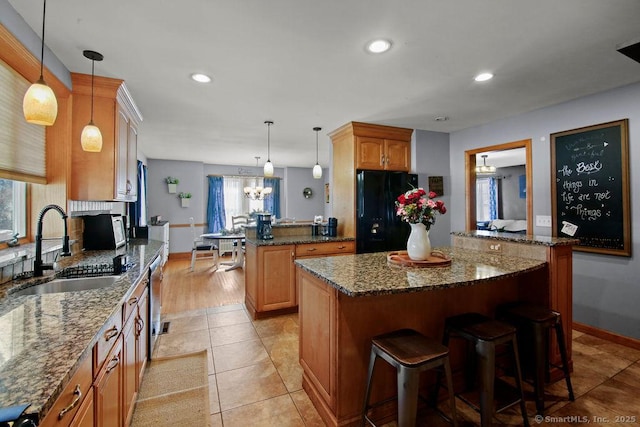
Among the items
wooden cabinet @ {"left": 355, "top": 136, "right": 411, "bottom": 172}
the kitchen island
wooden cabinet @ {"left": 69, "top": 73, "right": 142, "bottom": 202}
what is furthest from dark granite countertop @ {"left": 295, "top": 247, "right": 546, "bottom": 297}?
wooden cabinet @ {"left": 69, "top": 73, "right": 142, "bottom": 202}

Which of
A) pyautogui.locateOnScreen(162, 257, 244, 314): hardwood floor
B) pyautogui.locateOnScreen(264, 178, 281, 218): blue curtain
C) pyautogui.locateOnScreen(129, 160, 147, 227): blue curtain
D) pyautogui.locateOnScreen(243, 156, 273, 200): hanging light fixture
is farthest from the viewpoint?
pyautogui.locateOnScreen(264, 178, 281, 218): blue curtain

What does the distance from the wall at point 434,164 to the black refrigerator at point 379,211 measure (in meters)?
0.27

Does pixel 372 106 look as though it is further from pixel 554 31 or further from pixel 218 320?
pixel 218 320

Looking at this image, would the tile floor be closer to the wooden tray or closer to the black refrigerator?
the wooden tray

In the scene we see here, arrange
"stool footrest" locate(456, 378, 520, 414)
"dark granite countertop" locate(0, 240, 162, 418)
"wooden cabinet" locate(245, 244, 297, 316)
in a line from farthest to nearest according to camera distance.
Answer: "wooden cabinet" locate(245, 244, 297, 316) < "stool footrest" locate(456, 378, 520, 414) < "dark granite countertop" locate(0, 240, 162, 418)

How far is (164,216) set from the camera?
6699 millimetres

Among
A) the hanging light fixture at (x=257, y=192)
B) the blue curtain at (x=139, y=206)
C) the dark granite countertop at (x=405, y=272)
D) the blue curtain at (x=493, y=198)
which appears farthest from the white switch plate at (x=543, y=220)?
the blue curtain at (x=139, y=206)

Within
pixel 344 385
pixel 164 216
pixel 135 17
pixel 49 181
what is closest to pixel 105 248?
pixel 49 181

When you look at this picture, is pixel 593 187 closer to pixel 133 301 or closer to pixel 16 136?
pixel 133 301

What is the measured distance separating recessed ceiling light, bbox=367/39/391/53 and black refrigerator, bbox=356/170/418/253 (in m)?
1.75

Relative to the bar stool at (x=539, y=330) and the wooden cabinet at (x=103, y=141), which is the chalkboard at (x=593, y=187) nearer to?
the bar stool at (x=539, y=330)

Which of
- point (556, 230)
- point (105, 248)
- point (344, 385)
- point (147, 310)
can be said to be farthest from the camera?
point (556, 230)

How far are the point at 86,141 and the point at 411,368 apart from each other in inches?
93.7

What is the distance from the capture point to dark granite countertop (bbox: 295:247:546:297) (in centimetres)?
147
